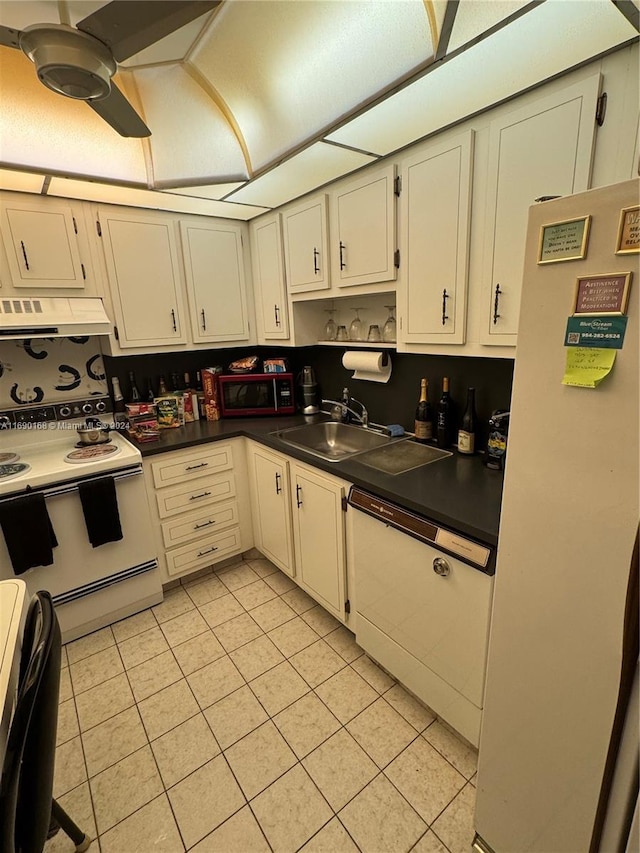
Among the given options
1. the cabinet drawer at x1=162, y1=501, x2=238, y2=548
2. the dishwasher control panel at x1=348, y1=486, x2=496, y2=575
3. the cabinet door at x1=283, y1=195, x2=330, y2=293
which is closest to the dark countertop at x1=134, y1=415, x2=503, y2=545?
the dishwasher control panel at x1=348, y1=486, x2=496, y2=575

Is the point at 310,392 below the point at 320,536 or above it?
above

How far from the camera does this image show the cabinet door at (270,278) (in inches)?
95.0

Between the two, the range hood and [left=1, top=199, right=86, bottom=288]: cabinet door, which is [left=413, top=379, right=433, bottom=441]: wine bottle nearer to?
the range hood

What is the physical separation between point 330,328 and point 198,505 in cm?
137

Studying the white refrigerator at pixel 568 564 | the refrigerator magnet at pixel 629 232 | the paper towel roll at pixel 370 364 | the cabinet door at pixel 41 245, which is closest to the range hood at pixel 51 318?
the cabinet door at pixel 41 245

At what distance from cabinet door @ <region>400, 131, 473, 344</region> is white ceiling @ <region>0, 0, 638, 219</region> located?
12 cm

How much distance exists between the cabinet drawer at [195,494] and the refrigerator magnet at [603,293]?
2091 mm

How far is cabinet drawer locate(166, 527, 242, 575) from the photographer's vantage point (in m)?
2.40

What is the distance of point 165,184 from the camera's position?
190 centimetres

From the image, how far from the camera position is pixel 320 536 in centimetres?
199

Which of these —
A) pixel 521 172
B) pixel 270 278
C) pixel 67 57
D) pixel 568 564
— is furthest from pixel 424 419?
pixel 67 57

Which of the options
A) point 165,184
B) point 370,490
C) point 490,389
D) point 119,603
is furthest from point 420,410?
point 119,603

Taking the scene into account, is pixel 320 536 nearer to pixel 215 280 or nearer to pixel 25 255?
pixel 215 280

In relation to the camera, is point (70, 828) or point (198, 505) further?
point (198, 505)
